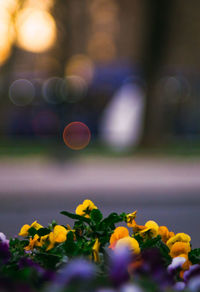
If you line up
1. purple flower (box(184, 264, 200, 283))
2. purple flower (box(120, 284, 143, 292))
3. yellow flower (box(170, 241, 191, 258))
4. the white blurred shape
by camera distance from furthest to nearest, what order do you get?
the white blurred shape < yellow flower (box(170, 241, 191, 258)) < purple flower (box(184, 264, 200, 283)) < purple flower (box(120, 284, 143, 292))

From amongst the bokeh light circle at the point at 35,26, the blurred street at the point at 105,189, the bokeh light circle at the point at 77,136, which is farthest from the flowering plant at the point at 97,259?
the bokeh light circle at the point at 35,26

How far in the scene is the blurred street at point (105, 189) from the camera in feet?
28.6

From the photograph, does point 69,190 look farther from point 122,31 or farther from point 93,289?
point 122,31

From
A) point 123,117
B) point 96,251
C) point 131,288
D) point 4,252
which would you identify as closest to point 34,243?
point 4,252

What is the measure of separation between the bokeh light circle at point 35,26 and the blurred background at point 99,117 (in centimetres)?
5

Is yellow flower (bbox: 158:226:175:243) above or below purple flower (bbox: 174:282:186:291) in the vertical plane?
above

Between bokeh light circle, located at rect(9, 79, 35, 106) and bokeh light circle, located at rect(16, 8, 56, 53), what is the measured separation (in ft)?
5.10

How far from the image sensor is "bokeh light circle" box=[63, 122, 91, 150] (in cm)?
1564

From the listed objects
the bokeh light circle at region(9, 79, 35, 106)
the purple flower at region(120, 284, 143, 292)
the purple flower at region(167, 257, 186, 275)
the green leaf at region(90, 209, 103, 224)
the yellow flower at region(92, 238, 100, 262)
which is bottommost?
the purple flower at region(120, 284, 143, 292)

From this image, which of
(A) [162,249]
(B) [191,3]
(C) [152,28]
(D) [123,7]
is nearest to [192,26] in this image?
(B) [191,3]

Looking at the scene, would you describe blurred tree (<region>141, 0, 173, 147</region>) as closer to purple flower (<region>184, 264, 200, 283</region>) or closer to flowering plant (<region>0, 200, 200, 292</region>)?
flowering plant (<region>0, 200, 200, 292</region>)

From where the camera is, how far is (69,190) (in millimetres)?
10328

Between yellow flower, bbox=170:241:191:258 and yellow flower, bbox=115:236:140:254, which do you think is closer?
yellow flower, bbox=115:236:140:254

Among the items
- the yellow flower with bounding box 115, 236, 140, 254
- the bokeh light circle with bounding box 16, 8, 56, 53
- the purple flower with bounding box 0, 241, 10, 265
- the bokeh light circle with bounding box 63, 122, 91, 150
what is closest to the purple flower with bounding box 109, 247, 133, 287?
the yellow flower with bounding box 115, 236, 140, 254
